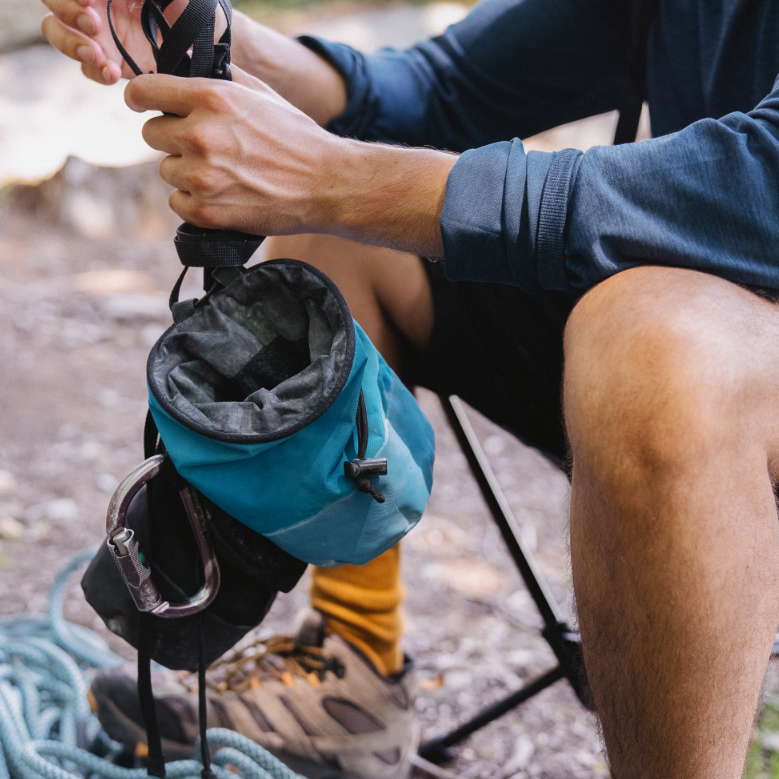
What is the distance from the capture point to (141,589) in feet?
2.61

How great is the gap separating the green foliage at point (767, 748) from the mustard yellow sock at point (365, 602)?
0.54 metres

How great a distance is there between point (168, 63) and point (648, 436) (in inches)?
23.7

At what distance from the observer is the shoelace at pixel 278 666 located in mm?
1069

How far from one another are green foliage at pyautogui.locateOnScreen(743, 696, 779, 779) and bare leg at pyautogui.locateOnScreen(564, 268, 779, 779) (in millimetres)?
543

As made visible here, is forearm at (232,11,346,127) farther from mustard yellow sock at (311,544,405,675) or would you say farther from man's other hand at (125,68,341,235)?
mustard yellow sock at (311,544,405,675)

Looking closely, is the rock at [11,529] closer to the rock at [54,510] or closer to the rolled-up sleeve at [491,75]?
the rock at [54,510]

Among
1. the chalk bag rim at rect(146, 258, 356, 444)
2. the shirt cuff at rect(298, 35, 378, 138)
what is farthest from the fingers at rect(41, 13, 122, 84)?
the chalk bag rim at rect(146, 258, 356, 444)

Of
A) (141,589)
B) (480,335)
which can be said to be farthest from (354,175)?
(141,589)

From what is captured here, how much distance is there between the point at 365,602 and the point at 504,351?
1.34 feet

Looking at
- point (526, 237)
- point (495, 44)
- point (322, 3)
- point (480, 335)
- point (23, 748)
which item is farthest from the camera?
point (322, 3)

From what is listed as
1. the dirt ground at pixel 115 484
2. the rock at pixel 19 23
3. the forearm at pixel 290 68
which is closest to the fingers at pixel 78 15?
the forearm at pixel 290 68

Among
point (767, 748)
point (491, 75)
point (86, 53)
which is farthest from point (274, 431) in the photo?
point (767, 748)

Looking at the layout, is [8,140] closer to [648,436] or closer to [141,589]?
[141,589]

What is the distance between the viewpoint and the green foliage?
1107 millimetres
